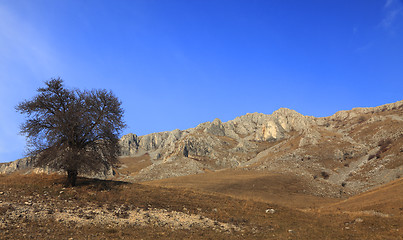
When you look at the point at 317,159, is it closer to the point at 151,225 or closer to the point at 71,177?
the point at 71,177

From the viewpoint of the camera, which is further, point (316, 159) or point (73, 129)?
point (316, 159)

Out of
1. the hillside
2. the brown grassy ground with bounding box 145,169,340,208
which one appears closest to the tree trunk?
the hillside

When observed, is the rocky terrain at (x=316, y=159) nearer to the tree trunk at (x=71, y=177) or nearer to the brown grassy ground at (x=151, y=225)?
the tree trunk at (x=71, y=177)

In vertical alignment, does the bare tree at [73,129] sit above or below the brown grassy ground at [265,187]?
above

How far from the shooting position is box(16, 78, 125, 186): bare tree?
80.9ft

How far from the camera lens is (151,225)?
17734 mm

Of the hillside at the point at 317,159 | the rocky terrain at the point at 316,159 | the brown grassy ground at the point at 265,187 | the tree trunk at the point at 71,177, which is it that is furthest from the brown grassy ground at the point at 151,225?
the brown grassy ground at the point at 265,187

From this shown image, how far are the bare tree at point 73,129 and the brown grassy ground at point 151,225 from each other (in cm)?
253

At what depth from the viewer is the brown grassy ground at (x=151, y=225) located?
14898mm

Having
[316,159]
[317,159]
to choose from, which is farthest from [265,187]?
[317,159]

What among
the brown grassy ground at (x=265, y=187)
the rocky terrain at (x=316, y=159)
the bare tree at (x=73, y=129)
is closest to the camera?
the bare tree at (x=73, y=129)

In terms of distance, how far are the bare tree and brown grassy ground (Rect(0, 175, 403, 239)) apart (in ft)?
8.31

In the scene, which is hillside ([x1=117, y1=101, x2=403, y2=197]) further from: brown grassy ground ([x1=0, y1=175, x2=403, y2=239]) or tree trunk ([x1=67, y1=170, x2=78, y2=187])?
brown grassy ground ([x1=0, y1=175, x2=403, y2=239])

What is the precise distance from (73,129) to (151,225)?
13664 mm
